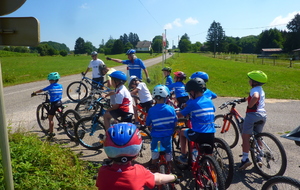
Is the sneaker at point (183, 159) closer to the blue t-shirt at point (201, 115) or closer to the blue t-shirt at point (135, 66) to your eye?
the blue t-shirt at point (201, 115)

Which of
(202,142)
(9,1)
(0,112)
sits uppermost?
(9,1)

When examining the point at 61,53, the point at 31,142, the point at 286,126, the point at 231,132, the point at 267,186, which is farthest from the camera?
the point at 61,53

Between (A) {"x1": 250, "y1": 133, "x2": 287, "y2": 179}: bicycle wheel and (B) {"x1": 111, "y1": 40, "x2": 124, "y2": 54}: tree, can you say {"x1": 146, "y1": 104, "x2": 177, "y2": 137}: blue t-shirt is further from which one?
(B) {"x1": 111, "y1": 40, "x2": 124, "y2": 54}: tree

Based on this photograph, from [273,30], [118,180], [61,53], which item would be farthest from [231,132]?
[273,30]

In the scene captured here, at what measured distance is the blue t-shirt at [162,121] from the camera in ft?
12.2

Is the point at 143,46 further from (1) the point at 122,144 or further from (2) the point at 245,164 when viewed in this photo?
(1) the point at 122,144

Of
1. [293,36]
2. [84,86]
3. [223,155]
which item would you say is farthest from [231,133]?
[293,36]

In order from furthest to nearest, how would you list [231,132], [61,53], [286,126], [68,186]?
1. [61,53]
2. [286,126]
3. [231,132]
4. [68,186]

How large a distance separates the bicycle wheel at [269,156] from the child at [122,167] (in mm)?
2861

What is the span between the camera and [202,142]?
A: 3.73 meters

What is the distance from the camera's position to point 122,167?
7.07ft

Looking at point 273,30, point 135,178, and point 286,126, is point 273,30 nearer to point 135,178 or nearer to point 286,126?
point 286,126

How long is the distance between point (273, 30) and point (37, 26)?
362 feet

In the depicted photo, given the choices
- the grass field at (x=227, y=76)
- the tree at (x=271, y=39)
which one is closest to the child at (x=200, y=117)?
the grass field at (x=227, y=76)
